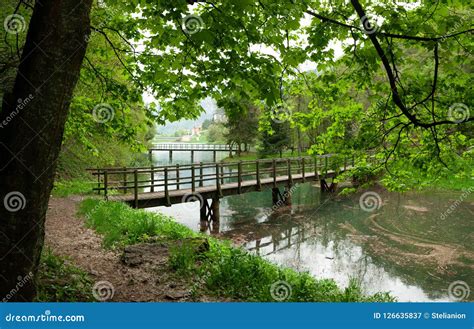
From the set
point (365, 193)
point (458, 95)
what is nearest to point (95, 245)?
point (458, 95)

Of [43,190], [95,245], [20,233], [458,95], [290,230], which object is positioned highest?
[458,95]

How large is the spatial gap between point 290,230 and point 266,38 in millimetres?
13182

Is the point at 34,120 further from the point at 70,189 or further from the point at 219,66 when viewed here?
the point at 70,189

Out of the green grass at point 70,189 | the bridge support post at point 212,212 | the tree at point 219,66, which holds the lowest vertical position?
the bridge support post at point 212,212

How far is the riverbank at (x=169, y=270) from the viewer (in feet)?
17.2

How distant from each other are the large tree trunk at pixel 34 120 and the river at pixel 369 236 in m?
8.28

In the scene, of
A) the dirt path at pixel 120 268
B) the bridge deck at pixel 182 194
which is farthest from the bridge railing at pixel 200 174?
the dirt path at pixel 120 268

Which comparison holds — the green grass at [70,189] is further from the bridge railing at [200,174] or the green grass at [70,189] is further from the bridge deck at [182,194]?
the bridge deck at [182,194]

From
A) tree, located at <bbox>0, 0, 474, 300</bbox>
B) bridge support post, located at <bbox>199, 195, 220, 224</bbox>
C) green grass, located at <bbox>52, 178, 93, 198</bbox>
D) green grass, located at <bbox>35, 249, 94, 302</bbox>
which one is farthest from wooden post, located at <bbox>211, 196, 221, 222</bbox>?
green grass, located at <bbox>35, 249, 94, 302</bbox>

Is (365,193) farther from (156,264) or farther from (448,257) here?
(156,264)

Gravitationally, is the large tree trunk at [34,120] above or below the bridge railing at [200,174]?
above

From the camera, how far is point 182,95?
18.3 feet

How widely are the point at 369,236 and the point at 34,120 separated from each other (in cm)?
1448

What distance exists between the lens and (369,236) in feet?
48.9
